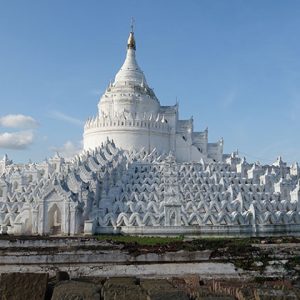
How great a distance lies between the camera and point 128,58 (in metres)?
62.9

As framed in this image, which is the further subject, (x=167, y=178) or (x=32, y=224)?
(x=167, y=178)

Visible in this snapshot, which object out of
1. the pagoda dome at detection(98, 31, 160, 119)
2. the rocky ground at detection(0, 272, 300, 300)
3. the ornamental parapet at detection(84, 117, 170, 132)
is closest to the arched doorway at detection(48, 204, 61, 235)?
the ornamental parapet at detection(84, 117, 170, 132)

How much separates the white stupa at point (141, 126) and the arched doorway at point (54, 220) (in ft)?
63.9

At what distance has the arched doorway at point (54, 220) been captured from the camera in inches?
1308

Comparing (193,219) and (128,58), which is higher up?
(128,58)

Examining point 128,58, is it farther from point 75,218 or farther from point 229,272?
point 229,272

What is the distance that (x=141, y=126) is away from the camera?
53062mm

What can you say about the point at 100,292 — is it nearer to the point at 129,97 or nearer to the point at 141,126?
the point at 141,126

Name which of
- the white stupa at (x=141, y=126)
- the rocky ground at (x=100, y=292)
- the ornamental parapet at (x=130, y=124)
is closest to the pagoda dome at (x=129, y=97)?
the white stupa at (x=141, y=126)

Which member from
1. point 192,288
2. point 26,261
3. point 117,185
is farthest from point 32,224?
point 192,288

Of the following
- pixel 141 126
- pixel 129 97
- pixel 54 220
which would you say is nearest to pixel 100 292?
pixel 54 220

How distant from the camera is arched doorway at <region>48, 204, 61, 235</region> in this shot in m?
33.2

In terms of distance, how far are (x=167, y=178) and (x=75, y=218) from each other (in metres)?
9.94

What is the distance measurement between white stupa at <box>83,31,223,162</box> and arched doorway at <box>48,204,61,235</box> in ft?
63.9
